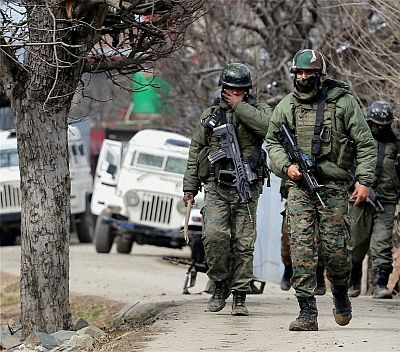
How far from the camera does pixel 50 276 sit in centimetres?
1121

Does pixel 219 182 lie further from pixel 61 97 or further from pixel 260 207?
pixel 260 207

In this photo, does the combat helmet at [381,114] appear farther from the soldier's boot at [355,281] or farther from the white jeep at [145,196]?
the white jeep at [145,196]

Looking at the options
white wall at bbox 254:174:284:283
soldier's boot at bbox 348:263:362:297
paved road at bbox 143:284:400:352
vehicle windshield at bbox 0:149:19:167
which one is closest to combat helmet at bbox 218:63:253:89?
paved road at bbox 143:284:400:352

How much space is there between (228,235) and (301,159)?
69.8 inches

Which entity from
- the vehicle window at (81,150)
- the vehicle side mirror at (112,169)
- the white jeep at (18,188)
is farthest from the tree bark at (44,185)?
the vehicle window at (81,150)

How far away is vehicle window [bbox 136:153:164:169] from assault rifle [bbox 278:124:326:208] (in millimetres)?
15858

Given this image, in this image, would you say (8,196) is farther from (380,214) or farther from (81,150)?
(380,214)

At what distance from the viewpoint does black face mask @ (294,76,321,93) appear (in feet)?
30.3

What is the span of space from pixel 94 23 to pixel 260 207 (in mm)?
8726

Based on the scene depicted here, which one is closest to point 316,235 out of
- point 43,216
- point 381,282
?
point 43,216

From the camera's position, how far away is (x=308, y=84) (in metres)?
9.23

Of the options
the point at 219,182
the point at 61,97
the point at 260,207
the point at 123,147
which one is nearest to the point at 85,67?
the point at 61,97

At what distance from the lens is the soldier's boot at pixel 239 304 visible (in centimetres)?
1073

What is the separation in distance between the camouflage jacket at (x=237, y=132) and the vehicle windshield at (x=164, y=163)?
45.6ft
